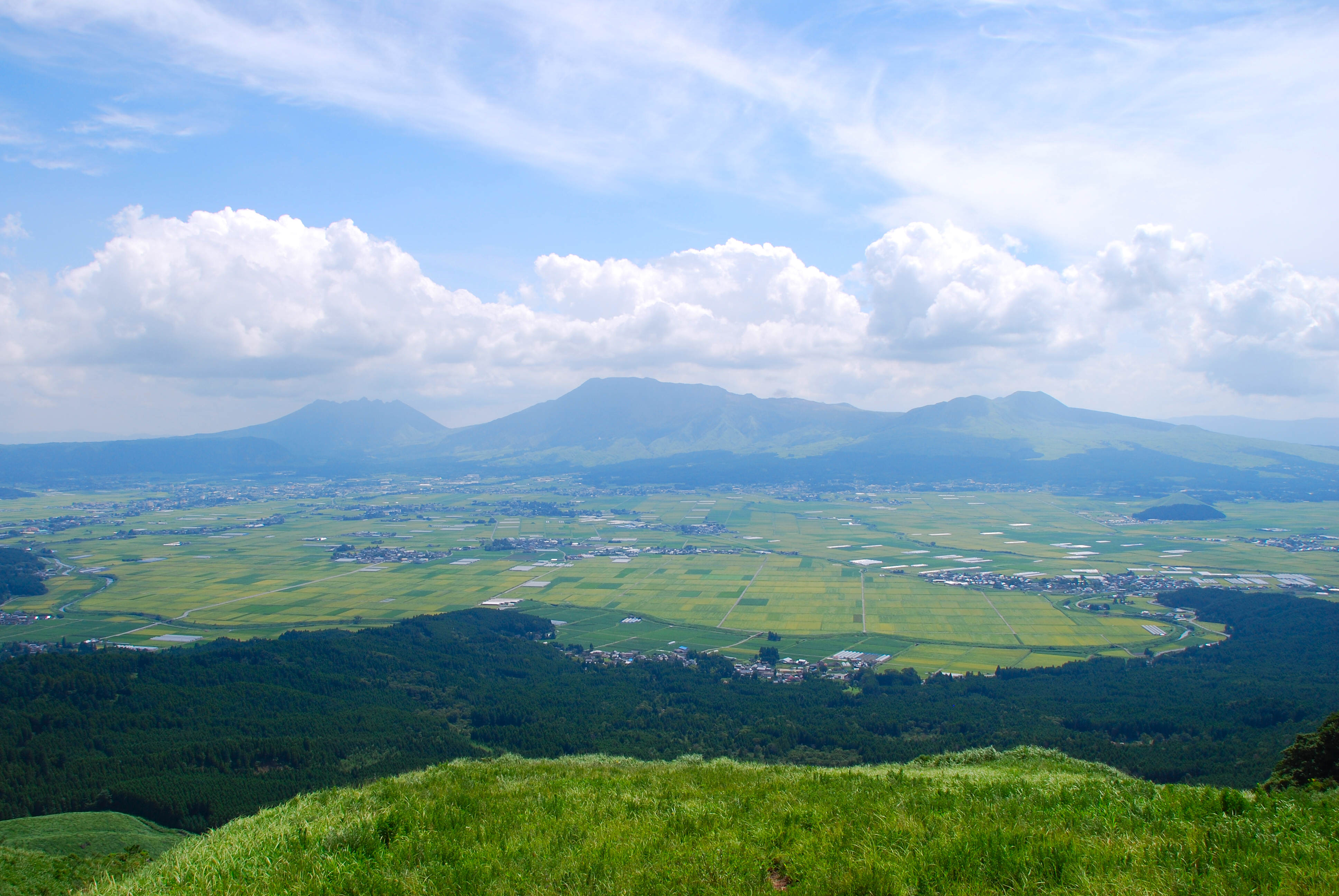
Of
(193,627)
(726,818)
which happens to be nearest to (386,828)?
(726,818)

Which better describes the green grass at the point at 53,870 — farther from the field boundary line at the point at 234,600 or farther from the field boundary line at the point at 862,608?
the field boundary line at the point at 234,600

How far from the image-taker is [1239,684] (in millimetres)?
58344

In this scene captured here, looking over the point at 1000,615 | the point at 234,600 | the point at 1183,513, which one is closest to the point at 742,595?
the point at 1000,615

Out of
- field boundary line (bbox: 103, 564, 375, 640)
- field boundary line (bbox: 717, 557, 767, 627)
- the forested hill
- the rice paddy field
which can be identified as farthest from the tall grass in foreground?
field boundary line (bbox: 103, 564, 375, 640)

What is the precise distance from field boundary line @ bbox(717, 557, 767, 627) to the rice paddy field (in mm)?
477

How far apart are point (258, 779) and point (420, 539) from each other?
433ft

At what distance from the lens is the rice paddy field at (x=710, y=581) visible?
79.0 m

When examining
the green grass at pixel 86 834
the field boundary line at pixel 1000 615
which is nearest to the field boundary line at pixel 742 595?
the field boundary line at pixel 1000 615

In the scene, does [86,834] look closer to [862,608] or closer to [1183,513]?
[862,608]

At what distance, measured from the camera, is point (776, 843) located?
8.75 m

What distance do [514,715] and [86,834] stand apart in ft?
95.4

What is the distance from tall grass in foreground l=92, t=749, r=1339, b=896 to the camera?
701 cm

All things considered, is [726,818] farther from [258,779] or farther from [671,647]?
[671,647]

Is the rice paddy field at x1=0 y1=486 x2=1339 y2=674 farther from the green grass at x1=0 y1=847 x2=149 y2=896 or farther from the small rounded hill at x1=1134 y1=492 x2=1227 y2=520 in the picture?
the green grass at x1=0 y1=847 x2=149 y2=896
